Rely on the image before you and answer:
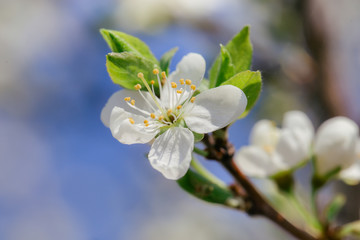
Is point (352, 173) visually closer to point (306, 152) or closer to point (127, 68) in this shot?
point (306, 152)

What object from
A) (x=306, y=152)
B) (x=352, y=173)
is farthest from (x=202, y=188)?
(x=352, y=173)

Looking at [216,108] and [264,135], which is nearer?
[216,108]

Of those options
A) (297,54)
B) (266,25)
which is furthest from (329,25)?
(266,25)

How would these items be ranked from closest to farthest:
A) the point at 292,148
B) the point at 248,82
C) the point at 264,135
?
the point at 248,82, the point at 292,148, the point at 264,135

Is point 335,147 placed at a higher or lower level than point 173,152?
lower

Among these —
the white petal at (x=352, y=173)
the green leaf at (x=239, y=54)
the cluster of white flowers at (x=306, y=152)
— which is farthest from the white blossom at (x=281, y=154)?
the green leaf at (x=239, y=54)

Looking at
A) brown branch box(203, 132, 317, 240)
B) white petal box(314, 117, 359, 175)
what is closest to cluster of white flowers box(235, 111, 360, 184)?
white petal box(314, 117, 359, 175)

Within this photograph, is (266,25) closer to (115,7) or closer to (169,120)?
(115,7)
